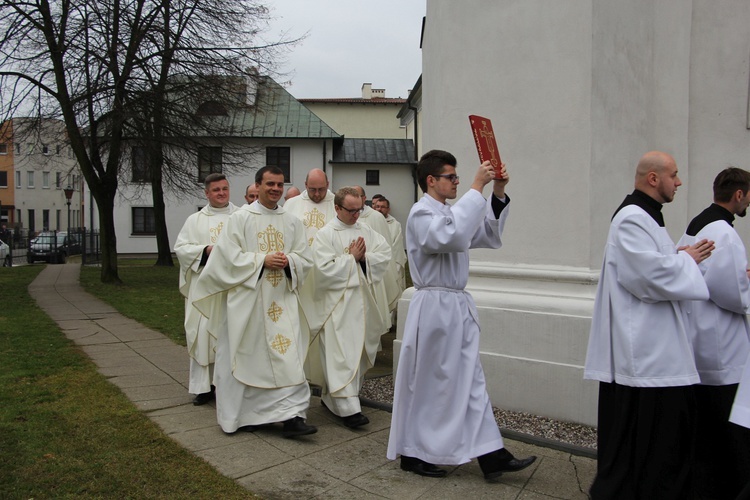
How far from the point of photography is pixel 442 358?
4438 mm

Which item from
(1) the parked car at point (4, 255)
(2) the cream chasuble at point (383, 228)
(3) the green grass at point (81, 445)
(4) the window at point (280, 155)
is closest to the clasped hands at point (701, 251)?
(3) the green grass at point (81, 445)

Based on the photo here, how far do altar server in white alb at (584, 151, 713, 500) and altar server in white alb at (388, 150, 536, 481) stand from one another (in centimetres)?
74

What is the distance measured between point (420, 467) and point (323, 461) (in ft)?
2.28

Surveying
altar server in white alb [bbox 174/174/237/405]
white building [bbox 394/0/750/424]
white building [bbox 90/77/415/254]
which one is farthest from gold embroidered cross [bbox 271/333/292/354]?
white building [bbox 90/77/415/254]

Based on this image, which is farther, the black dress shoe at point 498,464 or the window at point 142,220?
the window at point 142,220

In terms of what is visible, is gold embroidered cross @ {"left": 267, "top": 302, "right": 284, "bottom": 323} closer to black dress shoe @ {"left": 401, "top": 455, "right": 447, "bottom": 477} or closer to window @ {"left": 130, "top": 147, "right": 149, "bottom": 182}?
black dress shoe @ {"left": 401, "top": 455, "right": 447, "bottom": 477}

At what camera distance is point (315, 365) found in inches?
247

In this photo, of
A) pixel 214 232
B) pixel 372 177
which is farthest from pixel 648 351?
pixel 372 177

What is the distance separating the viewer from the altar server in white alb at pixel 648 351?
3.63m

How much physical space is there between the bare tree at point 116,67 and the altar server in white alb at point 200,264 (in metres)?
11.4

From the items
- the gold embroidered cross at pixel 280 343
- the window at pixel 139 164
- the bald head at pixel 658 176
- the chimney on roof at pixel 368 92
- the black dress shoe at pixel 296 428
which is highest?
the chimney on roof at pixel 368 92

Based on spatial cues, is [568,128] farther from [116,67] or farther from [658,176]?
[116,67]

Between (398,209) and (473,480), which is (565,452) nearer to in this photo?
(473,480)

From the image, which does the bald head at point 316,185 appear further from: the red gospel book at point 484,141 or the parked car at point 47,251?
the parked car at point 47,251
